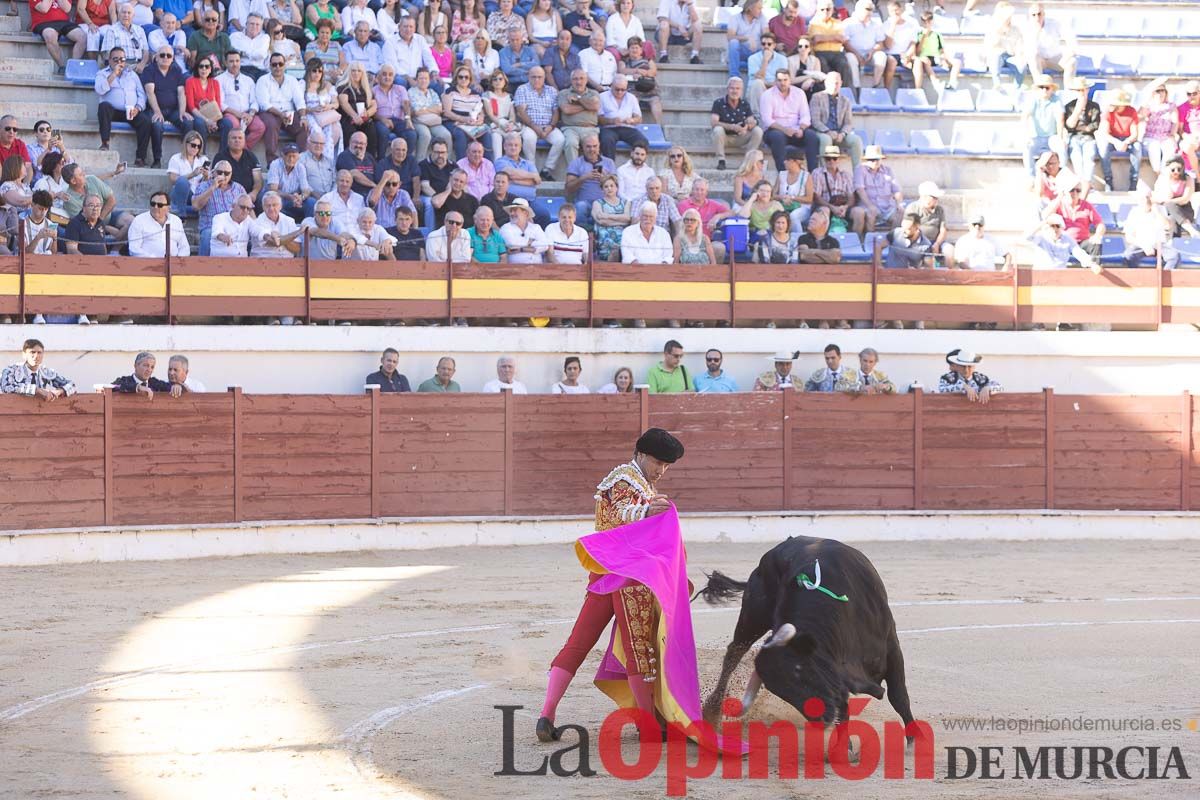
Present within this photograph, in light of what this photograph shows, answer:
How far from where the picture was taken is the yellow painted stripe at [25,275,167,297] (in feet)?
36.7

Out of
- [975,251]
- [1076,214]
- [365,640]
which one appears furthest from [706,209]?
[365,640]

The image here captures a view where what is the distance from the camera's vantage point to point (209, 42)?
43.0ft

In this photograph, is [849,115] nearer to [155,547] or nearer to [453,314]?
[453,314]

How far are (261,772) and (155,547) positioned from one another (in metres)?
5.98

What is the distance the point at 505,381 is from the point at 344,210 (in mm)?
1812

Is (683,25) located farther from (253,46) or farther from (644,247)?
(253,46)

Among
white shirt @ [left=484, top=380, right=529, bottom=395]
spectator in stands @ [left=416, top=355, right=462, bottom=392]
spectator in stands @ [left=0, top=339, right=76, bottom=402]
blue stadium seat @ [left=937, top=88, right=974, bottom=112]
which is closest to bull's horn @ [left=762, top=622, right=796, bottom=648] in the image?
spectator in stands @ [left=0, top=339, right=76, bottom=402]

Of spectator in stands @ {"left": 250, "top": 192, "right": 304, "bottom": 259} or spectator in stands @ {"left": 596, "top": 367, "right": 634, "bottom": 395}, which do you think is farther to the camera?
spectator in stands @ {"left": 596, "top": 367, "right": 634, "bottom": 395}

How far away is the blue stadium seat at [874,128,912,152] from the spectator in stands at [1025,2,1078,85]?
1.54 metres

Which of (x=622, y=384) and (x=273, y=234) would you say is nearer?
(x=273, y=234)

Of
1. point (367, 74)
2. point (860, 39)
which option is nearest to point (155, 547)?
point (367, 74)

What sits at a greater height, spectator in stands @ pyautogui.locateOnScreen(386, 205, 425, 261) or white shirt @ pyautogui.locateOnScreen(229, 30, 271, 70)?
white shirt @ pyautogui.locateOnScreen(229, 30, 271, 70)

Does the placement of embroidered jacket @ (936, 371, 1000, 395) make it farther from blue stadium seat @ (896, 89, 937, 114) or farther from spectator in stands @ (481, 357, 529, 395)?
blue stadium seat @ (896, 89, 937, 114)

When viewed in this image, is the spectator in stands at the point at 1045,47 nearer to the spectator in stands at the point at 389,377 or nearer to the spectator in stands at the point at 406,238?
the spectator in stands at the point at 406,238
